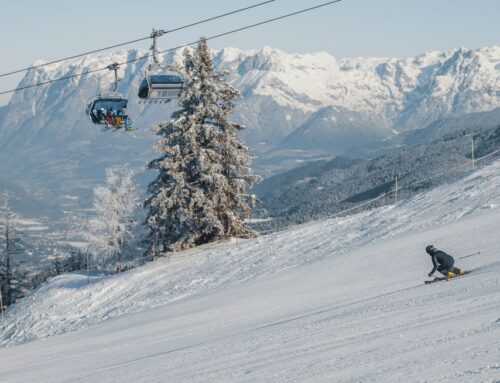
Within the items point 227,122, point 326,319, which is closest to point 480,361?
point 326,319

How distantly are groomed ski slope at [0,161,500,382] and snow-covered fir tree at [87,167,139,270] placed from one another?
25.9m

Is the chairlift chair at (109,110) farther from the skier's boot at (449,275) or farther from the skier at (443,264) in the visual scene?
the skier's boot at (449,275)

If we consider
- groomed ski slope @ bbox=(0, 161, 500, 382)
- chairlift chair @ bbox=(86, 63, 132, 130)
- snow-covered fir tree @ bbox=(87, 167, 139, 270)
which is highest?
chairlift chair @ bbox=(86, 63, 132, 130)

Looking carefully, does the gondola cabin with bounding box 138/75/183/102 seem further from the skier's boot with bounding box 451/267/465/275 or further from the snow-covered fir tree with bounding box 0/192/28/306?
the snow-covered fir tree with bounding box 0/192/28/306

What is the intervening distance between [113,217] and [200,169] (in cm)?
3133

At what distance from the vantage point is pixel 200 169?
118 ft

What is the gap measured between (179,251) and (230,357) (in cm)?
2304

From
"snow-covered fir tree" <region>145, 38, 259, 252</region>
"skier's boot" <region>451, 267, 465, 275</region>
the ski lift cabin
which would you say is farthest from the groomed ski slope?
the ski lift cabin

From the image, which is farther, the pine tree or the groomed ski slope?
the pine tree

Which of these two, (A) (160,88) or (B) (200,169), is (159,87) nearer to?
(A) (160,88)

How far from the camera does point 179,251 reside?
119ft

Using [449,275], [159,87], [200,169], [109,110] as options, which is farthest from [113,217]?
[449,275]

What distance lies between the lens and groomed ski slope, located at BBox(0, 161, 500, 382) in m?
11.2

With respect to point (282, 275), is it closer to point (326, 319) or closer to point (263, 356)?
point (326, 319)
